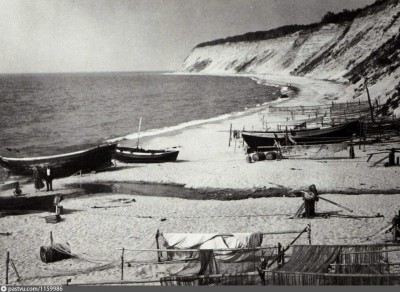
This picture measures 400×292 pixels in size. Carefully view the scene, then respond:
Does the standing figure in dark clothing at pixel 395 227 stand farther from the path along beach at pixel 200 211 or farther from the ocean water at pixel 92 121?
the ocean water at pixel 92 121

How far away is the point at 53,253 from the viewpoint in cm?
1266

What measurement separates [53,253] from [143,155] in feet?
43.6

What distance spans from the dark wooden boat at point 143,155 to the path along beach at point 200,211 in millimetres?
847

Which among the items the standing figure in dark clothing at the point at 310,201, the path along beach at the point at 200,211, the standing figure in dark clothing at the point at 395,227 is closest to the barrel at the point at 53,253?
the path along beach at the point at 200,211

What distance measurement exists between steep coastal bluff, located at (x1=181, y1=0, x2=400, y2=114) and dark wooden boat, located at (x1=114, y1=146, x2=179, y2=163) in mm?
13394

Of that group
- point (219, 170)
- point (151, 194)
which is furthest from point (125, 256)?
point (219, 170)

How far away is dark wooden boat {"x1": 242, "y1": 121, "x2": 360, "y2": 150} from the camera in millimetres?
24641

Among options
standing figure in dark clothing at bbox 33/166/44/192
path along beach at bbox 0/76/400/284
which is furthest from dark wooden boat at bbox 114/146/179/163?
standing figure in dark clothing at bbox 33/166/44/192

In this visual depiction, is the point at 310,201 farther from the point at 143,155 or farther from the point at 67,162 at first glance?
the point at 67,162

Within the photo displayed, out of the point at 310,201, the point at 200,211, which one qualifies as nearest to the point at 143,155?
the point at 200,211

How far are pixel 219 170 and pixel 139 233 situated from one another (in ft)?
26.7

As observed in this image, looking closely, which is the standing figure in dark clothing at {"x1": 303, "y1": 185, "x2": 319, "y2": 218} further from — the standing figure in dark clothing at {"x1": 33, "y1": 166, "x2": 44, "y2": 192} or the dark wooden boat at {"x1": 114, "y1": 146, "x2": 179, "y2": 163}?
the standing figure in dark clothing at {"x1": 33, "y1": 166, "x2": 44, "y2": 192}

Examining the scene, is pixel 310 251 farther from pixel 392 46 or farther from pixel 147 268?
pixel 392 46

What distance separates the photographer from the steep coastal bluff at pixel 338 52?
41.6 metres
